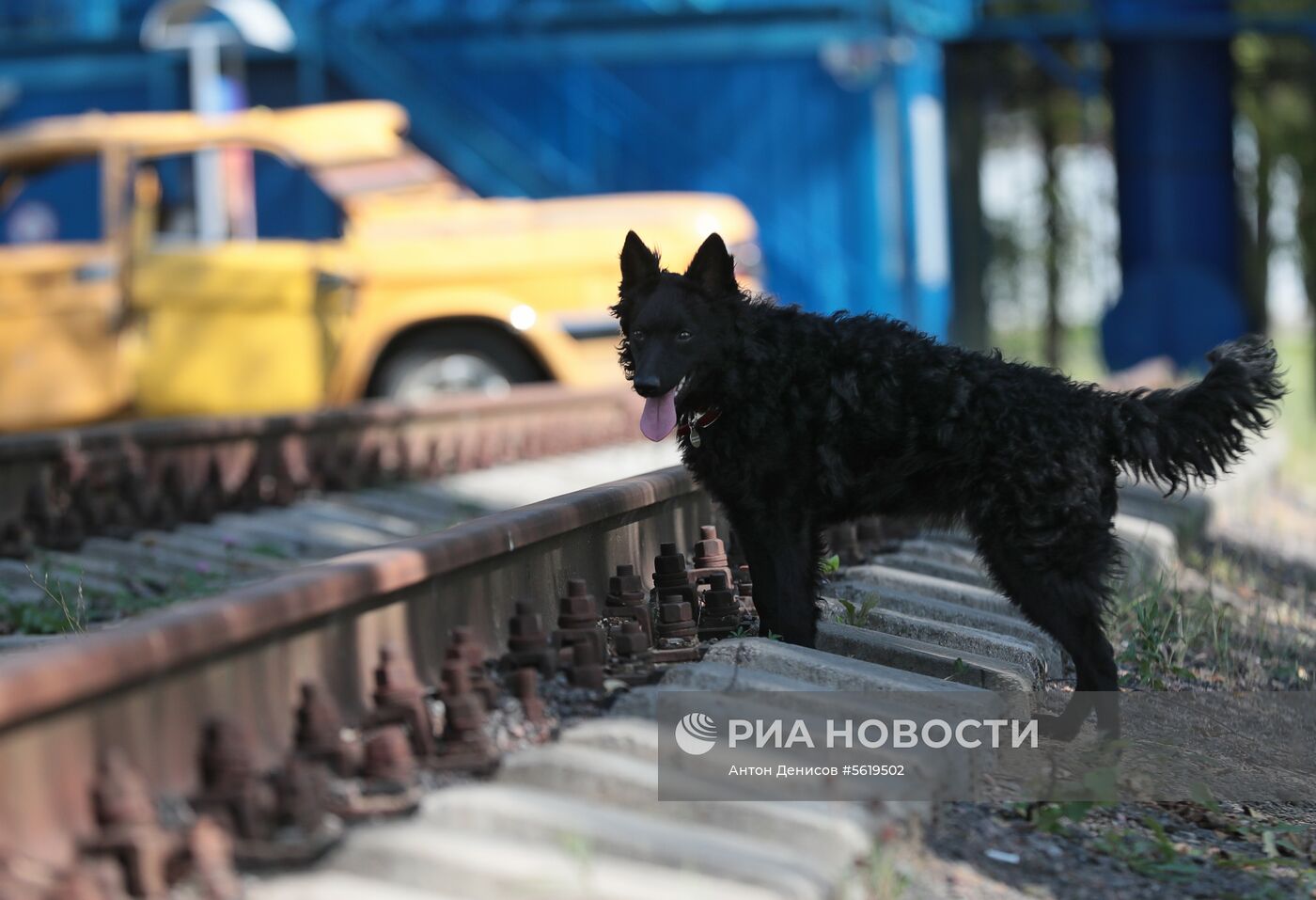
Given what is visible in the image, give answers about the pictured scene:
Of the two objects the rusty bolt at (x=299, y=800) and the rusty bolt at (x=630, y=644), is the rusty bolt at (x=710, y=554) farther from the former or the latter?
the rusty bolt at (x=299, y=800)

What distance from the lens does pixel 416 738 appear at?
3648 mm

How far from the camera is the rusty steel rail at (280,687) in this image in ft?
9.79

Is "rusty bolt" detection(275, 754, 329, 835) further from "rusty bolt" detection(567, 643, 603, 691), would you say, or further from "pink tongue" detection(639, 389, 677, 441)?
"pink tongue" detection(639, 389, 677, 441)

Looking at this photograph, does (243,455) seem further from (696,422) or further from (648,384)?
(648,384)

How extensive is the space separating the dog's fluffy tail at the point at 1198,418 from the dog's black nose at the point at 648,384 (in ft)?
3.96

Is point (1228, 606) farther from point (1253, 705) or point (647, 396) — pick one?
point (647, 396)

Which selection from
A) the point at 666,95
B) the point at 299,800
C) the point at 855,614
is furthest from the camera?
the point at 666,95

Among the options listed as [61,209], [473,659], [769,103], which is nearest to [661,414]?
[473,659]

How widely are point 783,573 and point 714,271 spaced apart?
864 millimetres

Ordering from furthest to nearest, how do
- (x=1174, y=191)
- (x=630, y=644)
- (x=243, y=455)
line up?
1. (x=1174, y=191)
2. (x=243, y=455)
3. (x=630, y=644)

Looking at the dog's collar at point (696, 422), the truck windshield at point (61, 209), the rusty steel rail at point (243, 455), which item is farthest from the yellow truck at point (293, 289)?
the dog's collar at point (696, 422)

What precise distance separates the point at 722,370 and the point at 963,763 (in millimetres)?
1316

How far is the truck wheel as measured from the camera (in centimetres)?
1152

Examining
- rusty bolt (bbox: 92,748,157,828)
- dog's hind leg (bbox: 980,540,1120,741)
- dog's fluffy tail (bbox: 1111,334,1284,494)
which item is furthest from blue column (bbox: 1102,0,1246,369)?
rusty bolt (bbox: 92,748,157,828)
